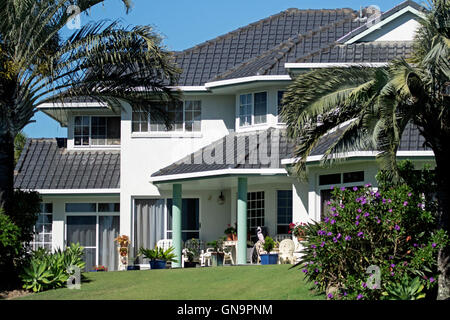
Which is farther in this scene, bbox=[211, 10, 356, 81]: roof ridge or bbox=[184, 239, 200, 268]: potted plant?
bbox=[211, 10, 356, 81]: roof ridge

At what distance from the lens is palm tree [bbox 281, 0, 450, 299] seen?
50.2 ft

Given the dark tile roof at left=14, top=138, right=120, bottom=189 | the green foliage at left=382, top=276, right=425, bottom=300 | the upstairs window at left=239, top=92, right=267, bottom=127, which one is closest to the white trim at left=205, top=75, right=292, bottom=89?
the upstairs window at left=239, top=92, right=267, bottom=127

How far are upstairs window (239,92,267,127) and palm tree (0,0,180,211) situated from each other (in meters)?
6.93

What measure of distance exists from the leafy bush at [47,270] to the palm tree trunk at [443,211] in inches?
340

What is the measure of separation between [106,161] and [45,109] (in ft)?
9.42

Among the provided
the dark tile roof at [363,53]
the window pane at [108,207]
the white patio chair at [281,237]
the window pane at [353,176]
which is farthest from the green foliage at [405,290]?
the window pane at [108,207]

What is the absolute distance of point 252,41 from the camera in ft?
102

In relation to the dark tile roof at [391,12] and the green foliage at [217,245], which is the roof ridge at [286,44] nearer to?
the dark tile roof at [391,12]

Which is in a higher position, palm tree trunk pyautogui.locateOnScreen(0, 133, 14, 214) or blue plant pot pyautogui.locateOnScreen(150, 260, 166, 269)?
palm tree trunk pyautogui.locateOnScreen(0, 133, 14, 214)

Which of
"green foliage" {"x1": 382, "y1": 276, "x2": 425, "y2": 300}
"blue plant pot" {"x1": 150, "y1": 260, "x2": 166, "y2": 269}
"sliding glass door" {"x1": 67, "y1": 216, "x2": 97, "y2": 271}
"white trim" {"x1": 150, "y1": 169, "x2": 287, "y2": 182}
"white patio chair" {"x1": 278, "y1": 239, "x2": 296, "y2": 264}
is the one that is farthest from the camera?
"sliding glass door" {"x1": 67, "y1": 216, "x2": 97, "y2": 271}

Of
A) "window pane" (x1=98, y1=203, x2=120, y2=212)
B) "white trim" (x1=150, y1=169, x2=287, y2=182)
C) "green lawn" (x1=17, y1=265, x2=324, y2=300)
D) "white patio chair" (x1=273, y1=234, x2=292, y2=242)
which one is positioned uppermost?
"white trim" (x1=150, y1=169, x2=287, y2=182)

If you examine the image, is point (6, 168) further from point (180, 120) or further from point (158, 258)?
point (180, 120)

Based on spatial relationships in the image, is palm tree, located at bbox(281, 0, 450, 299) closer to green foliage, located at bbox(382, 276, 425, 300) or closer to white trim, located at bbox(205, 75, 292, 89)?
green foliage, located at bbox(382, 276, 425, 300)
